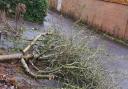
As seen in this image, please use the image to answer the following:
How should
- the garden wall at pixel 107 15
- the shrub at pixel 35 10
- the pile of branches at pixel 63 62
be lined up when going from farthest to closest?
the garden wall at pixel 107 15 < the shrub at pixel 35 10 < the pile of branches at pixel 63 62

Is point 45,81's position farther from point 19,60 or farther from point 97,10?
point 97,10

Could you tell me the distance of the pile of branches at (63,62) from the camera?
8.39 metres

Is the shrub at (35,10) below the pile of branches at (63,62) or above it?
below

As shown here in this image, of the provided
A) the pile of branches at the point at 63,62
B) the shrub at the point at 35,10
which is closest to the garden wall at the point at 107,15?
the shrub at the point at 35,10

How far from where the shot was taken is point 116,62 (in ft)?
41.6

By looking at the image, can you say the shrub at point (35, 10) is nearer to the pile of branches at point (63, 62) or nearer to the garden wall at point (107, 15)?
the garden wall at point (107, 15)

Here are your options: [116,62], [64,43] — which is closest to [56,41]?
[64,43]

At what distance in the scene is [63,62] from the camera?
28.9ft

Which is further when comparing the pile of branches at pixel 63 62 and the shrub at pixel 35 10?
the shrub at pixel 35 10

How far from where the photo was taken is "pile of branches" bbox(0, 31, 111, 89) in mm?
8391

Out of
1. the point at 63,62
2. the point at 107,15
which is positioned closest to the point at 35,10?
the point at 107,15

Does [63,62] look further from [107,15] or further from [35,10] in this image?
[107,15]

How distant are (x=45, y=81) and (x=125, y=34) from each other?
10.8 m

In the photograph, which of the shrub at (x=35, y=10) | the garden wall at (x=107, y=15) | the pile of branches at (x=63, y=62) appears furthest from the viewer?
the garden wall at (x=107, y=15)
